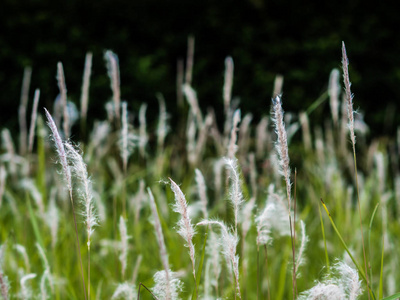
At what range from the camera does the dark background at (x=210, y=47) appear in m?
3.91

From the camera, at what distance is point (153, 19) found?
14.0ft

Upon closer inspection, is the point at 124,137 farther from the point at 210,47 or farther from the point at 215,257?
the point at 210,47

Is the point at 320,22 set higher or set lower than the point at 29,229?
higher

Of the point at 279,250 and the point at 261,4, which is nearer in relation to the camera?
the point at 279,250

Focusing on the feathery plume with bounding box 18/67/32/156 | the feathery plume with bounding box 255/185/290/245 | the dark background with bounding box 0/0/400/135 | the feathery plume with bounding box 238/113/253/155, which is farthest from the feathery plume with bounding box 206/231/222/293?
the dark background with bounding box 0/0/400/135

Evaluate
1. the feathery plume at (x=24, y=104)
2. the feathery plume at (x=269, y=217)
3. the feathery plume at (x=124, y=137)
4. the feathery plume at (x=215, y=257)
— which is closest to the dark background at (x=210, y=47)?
the feathery plume at (x=24, y=104)

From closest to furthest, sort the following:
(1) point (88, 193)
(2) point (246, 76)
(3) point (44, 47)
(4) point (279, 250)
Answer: (1) point (88, 193), (4) point (279, 250), (3) point (44, 47), (2) point (246, 76)

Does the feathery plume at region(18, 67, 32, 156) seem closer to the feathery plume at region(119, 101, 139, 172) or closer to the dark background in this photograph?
the feathery plume at region(119, 101, 139, 172)

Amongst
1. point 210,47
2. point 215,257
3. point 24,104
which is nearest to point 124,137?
point 215,257

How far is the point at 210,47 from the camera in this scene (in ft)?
13.8

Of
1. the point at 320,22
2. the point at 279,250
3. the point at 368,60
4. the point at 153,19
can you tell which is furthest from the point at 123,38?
the point at 279,250

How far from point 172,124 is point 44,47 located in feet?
4.19

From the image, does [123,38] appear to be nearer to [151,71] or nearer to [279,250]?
[151,71]

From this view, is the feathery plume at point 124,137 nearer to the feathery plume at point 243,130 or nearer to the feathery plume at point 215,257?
the feathery plume at point 215,257
